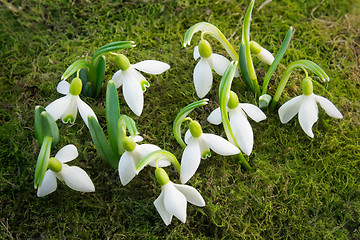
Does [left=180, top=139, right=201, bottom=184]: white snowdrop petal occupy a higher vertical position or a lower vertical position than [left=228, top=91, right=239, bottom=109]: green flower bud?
lower

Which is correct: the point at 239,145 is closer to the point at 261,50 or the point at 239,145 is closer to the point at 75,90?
the point at 261,50

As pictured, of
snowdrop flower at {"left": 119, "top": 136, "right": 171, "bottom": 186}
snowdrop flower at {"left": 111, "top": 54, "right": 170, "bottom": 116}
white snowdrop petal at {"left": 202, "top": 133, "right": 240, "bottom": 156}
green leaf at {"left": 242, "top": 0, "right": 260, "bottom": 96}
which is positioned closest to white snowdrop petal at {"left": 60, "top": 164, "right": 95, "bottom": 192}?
snowdrop flower at {"left": 119, "top": 136, "right": 171, "bottom": 186}

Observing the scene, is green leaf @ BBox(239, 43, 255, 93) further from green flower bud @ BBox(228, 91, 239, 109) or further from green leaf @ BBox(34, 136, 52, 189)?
green leaf @ BBox(34, 136, 52, 189)

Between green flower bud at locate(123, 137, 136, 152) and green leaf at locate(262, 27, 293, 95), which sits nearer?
green flower bud at locate(123, 137, 136, 152)

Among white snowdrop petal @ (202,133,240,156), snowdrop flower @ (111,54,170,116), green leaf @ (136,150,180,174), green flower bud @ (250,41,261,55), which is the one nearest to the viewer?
green leaf @ (136,150,180,174)

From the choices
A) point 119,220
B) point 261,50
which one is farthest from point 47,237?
point 261,50

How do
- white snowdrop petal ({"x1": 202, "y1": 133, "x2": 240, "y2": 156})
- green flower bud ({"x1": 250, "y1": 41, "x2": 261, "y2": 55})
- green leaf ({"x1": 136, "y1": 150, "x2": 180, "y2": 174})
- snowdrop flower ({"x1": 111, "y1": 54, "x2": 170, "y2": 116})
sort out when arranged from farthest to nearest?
green flower bud ({"x1": 250, "y1": 41, "x2": 261, "y2": 55})
snowdrop flower ({"x1": 111, "y1": 54, "x2": 170, "y2": 116})
white snowdrop petal ({"x1": 202, "y1": 133, "x2": 240, "y2": 156})
green leaf ({"x1": 136, "y1": 150, "x2": 180, "y2": 174})

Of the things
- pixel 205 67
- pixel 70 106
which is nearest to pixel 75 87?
pixel 70 106
